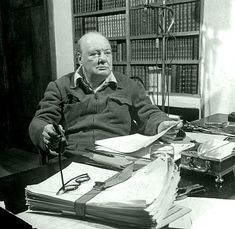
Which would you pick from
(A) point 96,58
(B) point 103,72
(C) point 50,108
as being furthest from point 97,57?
(C) point 50,108

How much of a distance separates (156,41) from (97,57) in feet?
3.76

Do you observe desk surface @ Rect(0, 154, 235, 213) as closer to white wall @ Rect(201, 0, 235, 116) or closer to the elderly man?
the elderly man

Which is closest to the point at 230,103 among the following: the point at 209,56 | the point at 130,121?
the point at 209,56

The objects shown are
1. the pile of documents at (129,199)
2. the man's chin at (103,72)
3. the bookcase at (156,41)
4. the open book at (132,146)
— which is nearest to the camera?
the pile of documents at (129,199)

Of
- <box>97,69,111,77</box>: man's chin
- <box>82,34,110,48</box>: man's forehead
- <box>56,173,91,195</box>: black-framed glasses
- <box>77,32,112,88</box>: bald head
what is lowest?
<box>56,173,91,195</box>: black-framed glasses

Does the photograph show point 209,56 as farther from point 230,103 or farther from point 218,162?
point 218,162

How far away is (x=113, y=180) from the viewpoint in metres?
A: 0.89

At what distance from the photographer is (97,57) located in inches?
84.0

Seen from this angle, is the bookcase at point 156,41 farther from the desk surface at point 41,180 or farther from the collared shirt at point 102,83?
the desk surface at point 41,180

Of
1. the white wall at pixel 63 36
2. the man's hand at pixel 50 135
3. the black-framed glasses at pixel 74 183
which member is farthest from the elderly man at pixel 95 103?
the white wall at pixel 63 36

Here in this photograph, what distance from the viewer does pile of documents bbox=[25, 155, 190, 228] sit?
71 centimetres

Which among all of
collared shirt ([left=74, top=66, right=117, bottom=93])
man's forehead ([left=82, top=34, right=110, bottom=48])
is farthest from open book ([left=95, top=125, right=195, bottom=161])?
man's forehead ([left=82, top=34, right=110, bottom=48])

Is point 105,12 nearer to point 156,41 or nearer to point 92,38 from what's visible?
point 156,41

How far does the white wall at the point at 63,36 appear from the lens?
4027 millimetres
